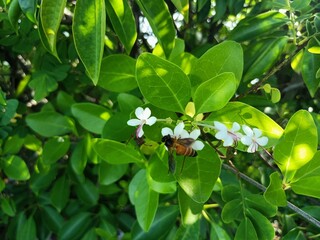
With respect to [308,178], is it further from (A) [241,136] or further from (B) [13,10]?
(B) [13,10]

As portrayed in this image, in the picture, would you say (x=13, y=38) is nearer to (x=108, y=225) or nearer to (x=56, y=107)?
(x=56, y=107)

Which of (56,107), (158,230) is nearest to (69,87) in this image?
(56,107)

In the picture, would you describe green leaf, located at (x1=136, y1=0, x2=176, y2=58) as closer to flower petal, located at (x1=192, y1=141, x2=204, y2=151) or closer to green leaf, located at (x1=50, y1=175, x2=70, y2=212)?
flower petal, located at (x1=192, y1=141, x2=204, y2=151)

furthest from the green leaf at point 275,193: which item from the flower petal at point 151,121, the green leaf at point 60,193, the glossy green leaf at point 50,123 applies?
the green leaf at point 60,193

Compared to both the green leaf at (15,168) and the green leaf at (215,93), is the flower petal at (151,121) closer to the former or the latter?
the green leaf at (215,93)

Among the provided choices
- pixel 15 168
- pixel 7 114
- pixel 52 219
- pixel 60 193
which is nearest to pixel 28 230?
pixel 52 219

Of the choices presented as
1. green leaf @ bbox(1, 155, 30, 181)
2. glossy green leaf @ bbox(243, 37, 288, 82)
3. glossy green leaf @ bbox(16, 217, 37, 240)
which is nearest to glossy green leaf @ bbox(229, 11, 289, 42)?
glossy green leaf @ bbox(243, 37, 288, 82)
